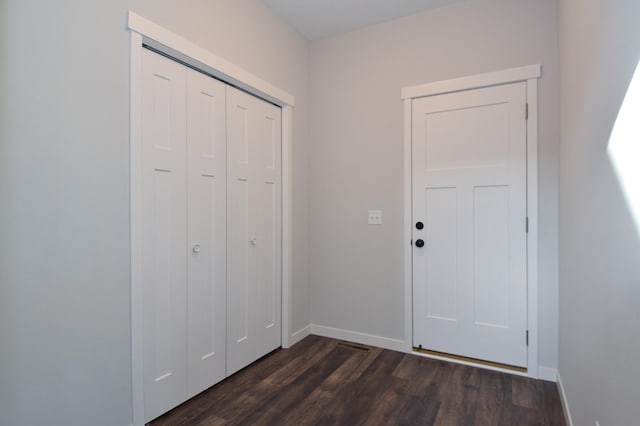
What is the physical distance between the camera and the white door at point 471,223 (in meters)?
2.46

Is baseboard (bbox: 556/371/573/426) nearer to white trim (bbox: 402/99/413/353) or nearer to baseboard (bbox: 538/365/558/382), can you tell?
baseboard (bbox: 538/365/558/382)

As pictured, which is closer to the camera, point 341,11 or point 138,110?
point 138,110

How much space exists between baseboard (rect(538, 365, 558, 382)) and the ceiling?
2.86 m

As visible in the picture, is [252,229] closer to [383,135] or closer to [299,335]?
[299,335]

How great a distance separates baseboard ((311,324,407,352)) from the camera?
288 centimetres

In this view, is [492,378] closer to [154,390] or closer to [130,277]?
[154,390]

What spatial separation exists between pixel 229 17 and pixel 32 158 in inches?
62.9

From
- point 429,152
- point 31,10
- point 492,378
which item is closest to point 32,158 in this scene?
point 31,10

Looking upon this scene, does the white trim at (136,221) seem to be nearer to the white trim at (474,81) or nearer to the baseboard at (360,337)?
the baseboard at (360,337)

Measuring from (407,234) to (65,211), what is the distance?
7.70 feet

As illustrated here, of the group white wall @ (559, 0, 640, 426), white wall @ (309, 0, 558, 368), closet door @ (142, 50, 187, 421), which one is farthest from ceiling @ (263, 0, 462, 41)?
closet door @ (142, 50, 187, 421)

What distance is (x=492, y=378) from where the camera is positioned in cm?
237

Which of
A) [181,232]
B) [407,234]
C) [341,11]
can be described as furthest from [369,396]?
[341,11]

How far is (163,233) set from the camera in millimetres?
1906
